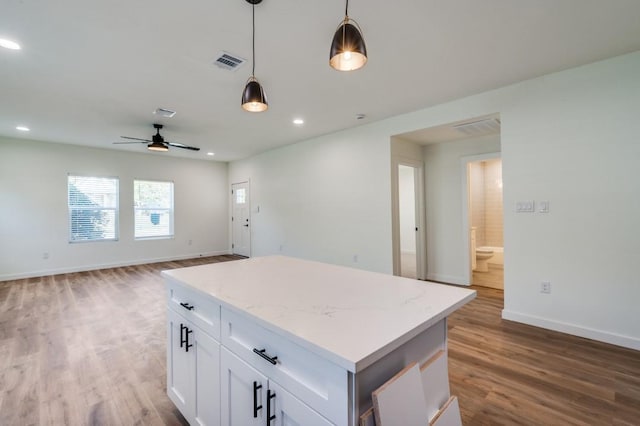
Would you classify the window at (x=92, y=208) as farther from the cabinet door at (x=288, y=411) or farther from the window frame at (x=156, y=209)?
the cabinet door at (x=288, y=411)

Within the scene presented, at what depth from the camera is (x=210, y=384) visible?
56.7 inches

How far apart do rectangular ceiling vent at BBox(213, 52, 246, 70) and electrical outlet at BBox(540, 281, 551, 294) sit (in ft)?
12.5

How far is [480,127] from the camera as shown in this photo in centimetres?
404

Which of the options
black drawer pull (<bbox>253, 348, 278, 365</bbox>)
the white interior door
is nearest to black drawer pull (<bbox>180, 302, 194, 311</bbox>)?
black drawer pull (<bbox>253, 348, 278, 365</bbox>)

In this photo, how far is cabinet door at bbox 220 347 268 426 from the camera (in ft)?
3.60

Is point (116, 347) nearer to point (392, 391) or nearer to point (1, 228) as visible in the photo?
point (392, 391)

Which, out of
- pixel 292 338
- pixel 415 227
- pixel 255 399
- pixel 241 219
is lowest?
pixel 255 399

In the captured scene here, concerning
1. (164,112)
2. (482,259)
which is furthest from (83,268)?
(482,259)

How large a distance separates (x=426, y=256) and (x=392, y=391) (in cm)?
462

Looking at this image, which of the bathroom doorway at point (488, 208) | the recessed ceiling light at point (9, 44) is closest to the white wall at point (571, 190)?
the bathroom doorway at point (488, 208)

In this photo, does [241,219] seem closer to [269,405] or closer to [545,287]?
[545,287]

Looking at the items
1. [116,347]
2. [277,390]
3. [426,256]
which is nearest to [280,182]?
[426,256]

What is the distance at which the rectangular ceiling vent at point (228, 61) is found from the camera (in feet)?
8.61

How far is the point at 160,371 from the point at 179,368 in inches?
31.7
